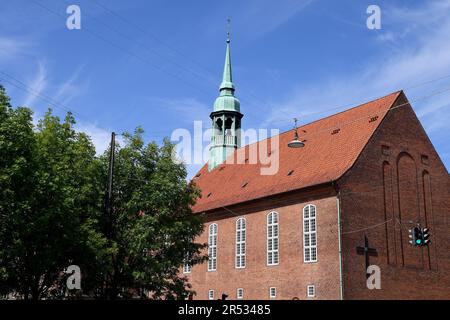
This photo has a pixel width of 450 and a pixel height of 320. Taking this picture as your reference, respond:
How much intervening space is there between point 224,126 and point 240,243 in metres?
15.8

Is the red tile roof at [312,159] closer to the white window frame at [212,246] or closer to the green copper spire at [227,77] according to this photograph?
the white window frame at [212,246]

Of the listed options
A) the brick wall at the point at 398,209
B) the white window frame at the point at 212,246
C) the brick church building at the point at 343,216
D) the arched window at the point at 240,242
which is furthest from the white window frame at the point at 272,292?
the white window frame at the point at 212,246

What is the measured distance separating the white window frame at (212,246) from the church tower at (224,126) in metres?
9.86

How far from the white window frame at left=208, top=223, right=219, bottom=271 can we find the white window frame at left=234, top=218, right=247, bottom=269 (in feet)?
9.32

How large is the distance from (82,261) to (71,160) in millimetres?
5443

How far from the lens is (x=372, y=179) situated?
33.1m

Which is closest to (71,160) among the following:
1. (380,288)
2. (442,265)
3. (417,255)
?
(380,288)

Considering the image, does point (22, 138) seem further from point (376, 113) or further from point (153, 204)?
point (376, 113)

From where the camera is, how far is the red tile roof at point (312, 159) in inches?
1328

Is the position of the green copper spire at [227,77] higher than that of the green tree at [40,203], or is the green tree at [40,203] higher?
the green copper spire at [227,77]

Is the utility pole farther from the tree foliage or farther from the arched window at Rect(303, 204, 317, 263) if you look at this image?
the arched window at Rect(303, 204, 317, 263)

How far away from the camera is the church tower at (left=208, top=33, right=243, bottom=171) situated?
51.0m


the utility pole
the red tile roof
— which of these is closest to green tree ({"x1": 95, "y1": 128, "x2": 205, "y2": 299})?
the utility pole

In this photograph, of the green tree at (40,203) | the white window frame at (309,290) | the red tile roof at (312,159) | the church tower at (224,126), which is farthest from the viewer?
the church tower at (224,126)
